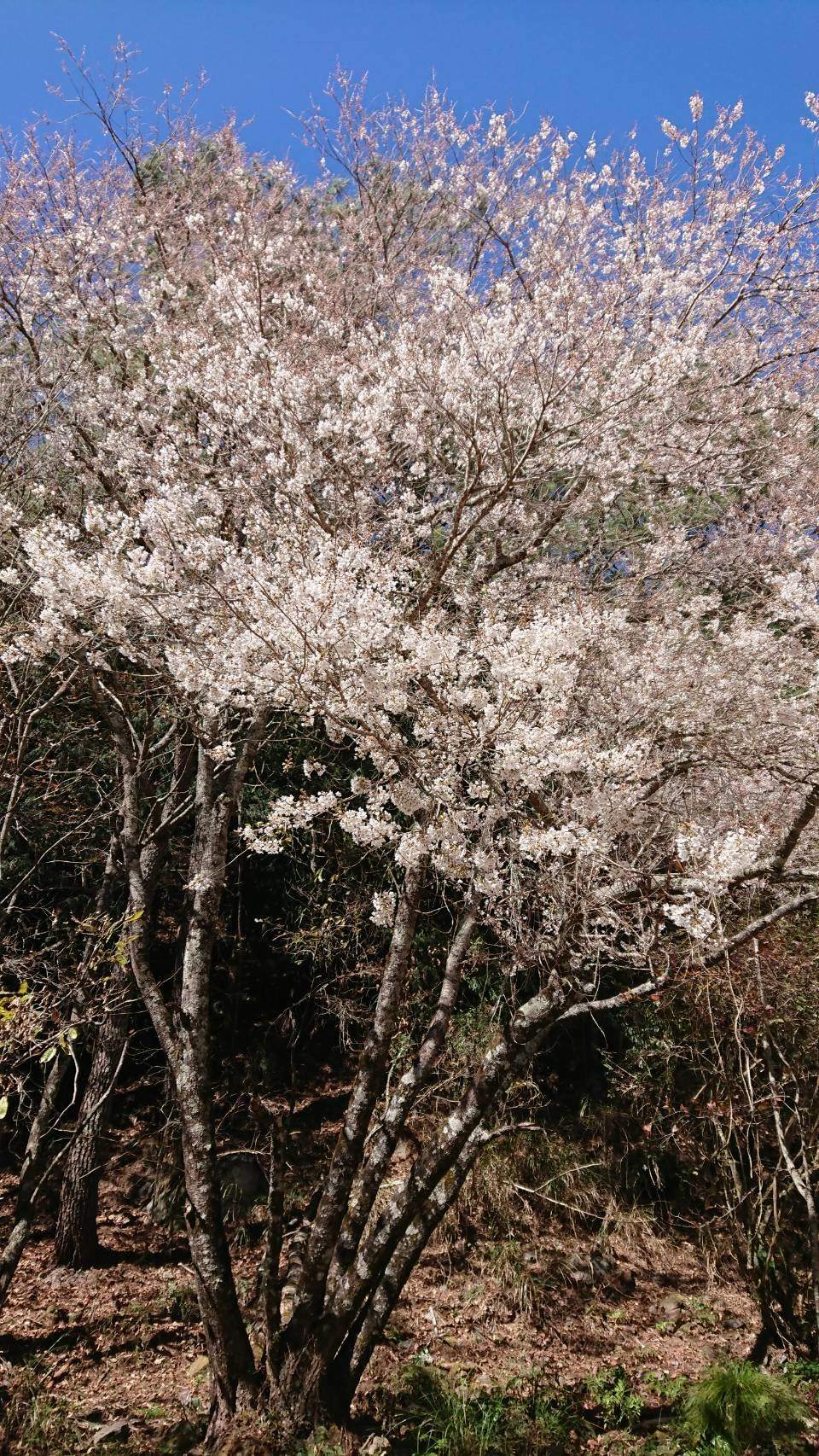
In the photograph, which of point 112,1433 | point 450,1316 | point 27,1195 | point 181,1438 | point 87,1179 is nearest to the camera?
point 181,1438

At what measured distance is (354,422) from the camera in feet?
13.6

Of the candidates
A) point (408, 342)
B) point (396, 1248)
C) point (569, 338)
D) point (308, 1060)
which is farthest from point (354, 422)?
point (308, 1060)

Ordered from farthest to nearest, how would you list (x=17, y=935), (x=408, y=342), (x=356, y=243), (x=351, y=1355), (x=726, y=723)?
(x=356, y=243) → (x=17, y=935) → (x=408, y=342) → (x=351, y=1355) → (x=726, y=723)

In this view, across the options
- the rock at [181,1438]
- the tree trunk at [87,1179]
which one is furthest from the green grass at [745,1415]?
the tree trunk at [87,1179]

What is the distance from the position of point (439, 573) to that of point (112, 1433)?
4.03m

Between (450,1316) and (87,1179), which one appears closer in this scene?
(450,1316)

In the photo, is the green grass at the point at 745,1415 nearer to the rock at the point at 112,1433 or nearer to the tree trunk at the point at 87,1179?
the rock at the point at 112,1433

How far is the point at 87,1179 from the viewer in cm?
482

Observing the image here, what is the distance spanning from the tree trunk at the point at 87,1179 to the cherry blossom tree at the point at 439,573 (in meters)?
1.05

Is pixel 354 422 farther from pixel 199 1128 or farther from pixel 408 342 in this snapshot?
pixel 199 1128

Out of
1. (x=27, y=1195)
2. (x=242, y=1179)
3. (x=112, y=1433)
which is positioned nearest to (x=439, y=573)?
(x=27, y=1195)

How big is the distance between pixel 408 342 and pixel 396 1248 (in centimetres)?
408

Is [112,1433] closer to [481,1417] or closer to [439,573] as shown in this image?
[481,1417]

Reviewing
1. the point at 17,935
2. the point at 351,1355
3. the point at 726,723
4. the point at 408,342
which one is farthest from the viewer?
the point at 17,935
